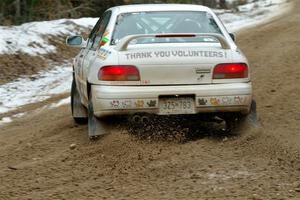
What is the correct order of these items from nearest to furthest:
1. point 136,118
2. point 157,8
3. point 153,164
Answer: point 153,164 < point 136,118 < point 157,8

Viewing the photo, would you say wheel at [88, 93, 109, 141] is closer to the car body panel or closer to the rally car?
the rally car

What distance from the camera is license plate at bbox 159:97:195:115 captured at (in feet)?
21.4

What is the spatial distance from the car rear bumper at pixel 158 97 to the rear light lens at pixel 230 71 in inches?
3.7

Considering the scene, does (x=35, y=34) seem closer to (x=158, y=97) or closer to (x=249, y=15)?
(x=158, y=97)

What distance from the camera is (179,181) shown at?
5.42m

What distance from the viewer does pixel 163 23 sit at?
24.2 feet

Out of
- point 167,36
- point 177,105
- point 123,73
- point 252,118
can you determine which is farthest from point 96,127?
point 252,118

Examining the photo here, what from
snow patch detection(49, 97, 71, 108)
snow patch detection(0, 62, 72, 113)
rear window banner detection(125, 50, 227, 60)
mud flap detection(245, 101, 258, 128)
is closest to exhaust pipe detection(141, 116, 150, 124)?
rear window banner detection(125, 50, 227, 60)

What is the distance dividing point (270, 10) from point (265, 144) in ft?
68.9

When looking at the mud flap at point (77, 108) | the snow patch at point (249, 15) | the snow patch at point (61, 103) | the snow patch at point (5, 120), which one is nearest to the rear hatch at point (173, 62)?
the mud flap at point (77, 108)

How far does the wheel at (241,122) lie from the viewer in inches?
278

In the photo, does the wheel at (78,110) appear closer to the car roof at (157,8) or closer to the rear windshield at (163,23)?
the car roof at (157,8)

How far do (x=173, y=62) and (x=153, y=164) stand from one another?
1.14m

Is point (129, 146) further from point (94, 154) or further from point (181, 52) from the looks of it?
point (181, 52)
